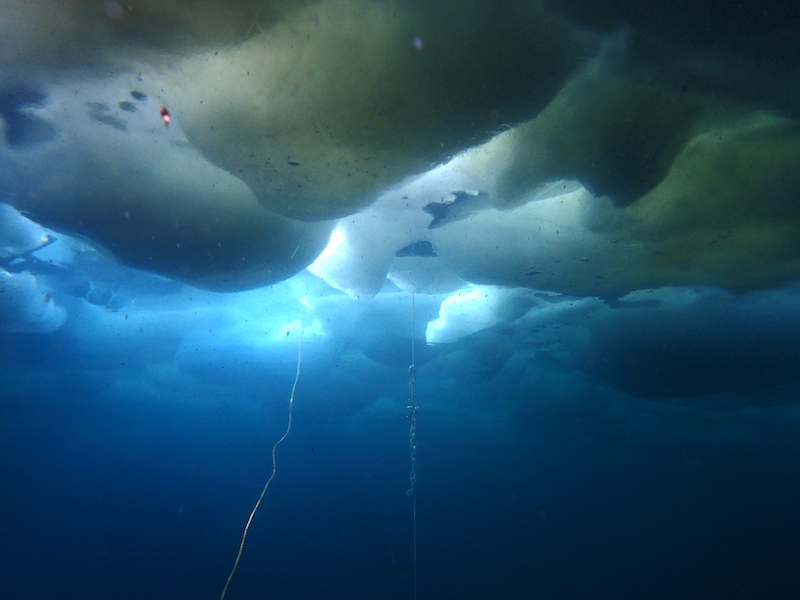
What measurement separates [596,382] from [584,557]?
93.0 metres

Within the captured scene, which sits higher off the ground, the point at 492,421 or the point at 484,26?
the point at 484,26

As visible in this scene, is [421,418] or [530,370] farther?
[421,418]

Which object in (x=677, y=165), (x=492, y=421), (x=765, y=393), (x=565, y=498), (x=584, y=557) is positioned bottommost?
(x=584, y=557)

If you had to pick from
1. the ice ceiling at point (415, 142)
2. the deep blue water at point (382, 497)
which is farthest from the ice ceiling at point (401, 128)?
the deep blue water at point (382, 497)

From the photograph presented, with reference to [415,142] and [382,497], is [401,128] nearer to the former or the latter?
[415,142]

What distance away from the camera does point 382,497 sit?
6869 cm

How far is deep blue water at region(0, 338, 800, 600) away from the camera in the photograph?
96.7 feet

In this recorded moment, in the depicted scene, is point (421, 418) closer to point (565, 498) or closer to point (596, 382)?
point (596, 382)

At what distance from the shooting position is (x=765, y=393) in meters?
17.9

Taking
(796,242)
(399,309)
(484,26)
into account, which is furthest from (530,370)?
(484,26)

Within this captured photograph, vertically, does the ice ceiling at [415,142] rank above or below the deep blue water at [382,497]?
above

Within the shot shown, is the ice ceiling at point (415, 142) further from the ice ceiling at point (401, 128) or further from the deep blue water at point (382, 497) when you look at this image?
the deep blue water at point (382, 497)

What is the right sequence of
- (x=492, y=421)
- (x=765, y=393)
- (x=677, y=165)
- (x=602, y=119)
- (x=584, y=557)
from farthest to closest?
(x=584, y=557)
(x=492, y=421)
(x=765, y=393)
(x=677, y=165)
(x=602, y=119)

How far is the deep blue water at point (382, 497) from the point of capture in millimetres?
29484
